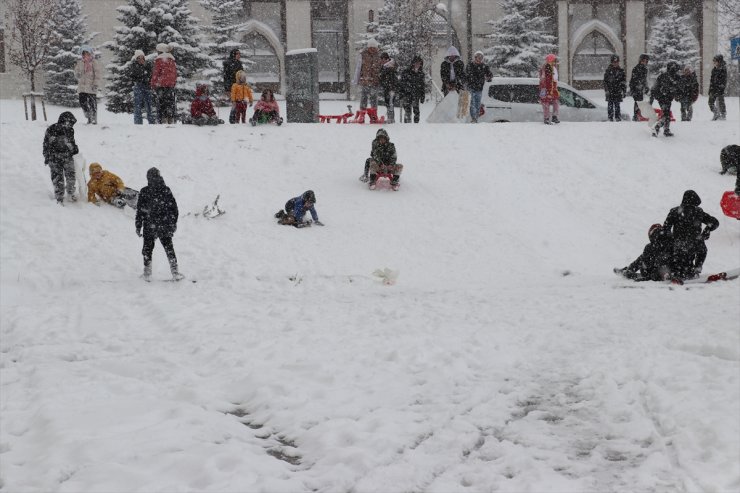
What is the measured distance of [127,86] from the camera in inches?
1157

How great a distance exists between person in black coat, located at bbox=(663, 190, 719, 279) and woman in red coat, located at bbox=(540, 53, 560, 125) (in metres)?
9.00

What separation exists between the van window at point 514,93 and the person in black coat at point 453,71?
0.93 metres

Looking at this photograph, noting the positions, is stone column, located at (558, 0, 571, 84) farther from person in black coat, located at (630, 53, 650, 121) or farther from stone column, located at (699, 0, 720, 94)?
person in black coat, located at (630, 53, 650, 121)

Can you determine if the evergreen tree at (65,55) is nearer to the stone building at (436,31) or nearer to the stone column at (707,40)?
the stone building at (436,31)

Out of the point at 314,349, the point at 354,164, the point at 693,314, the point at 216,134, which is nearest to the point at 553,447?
Answer: the point at 314,349

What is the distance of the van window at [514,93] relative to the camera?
21.1 meters

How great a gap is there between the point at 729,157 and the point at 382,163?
7.51 metres

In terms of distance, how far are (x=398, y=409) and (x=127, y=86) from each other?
87.4 feet

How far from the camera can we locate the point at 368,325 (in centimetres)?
832

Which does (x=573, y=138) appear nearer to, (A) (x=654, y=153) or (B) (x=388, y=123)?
(A) (x=654, y=153)

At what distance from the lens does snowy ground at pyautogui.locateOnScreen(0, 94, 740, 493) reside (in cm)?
454

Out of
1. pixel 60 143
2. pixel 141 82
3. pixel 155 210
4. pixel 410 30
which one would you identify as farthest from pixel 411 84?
pixel 410 30

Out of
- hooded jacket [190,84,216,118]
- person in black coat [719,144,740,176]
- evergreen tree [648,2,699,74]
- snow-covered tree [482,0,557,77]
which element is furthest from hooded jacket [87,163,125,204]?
evergreen tree [648,2,699,74]

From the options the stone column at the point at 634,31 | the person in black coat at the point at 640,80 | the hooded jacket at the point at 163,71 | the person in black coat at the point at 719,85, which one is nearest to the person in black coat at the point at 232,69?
the hooded jacket at the point at 163,71
